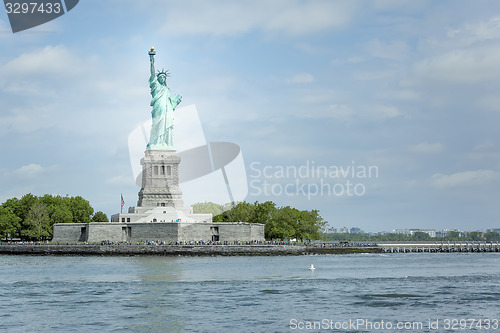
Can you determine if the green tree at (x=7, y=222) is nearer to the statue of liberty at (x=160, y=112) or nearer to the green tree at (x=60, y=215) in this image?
the green tree at (x=60, y=215)

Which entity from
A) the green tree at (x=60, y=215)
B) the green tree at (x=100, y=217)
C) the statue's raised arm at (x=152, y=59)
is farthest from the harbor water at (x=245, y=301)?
the green tree at (x=100, y=217)

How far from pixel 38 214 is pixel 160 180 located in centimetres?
2429

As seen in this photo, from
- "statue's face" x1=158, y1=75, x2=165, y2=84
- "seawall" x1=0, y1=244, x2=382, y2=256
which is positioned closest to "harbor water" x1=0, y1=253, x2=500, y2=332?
"seawall" x1=0, y1=244, x2=382, y2=256

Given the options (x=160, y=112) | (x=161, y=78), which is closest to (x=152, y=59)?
(x=161, y=78)

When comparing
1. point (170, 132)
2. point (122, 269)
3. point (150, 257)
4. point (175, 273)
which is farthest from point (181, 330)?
point (170, 132)

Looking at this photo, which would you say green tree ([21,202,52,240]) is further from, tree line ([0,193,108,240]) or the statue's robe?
the statue's robe

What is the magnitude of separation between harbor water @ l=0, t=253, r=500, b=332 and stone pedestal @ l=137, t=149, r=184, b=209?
128 feet

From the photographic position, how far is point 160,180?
103 m

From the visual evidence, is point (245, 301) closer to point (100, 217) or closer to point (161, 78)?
point (161, 78)

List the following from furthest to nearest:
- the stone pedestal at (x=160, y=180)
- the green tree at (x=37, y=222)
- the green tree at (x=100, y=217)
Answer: the green tree at (x=100, y=217) < the green tree at (x=37, y=222) < the stone pedestal at (x=160, y=180)

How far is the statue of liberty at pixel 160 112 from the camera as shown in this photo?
105562 mm

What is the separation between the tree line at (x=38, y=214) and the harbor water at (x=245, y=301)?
51.6 metres

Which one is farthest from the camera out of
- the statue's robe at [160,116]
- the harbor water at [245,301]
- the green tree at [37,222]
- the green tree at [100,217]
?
the green tree at [100,217]

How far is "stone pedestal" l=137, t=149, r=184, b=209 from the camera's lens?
333ft
